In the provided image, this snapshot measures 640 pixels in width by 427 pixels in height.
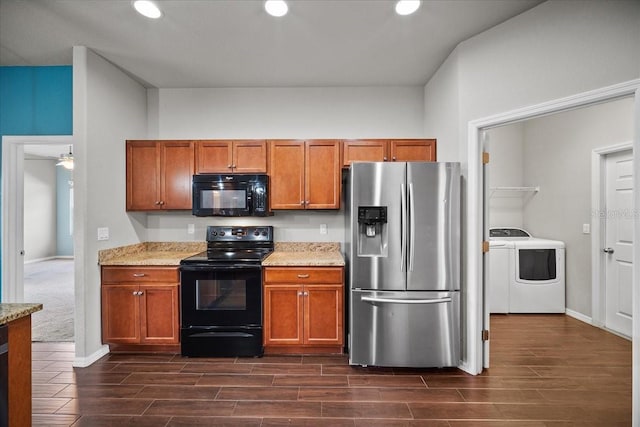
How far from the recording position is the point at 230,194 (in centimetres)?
345

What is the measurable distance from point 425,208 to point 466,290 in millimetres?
809

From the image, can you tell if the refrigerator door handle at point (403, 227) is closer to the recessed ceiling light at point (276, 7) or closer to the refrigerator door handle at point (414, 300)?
the refrigerator door handle at point (414, 300)

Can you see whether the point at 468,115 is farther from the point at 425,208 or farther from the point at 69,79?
the point at 69,79

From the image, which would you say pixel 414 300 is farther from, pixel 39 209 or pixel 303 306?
pixel 39 209

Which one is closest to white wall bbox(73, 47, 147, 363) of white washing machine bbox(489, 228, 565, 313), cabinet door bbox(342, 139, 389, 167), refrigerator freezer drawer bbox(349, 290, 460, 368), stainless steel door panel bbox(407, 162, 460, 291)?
cabinet door bbox(342, 139, 389, 167)

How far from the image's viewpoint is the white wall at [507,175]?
500 cm

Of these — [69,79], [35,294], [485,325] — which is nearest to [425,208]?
[485,325]

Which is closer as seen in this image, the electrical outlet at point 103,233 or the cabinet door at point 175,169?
the electrical outlet at point 103,233

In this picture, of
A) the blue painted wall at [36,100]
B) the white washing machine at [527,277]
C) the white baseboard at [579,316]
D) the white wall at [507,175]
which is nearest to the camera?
the blue painted wall at [36,100]

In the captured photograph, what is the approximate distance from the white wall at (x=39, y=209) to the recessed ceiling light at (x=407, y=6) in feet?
33.0

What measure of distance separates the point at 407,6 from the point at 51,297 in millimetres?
6212

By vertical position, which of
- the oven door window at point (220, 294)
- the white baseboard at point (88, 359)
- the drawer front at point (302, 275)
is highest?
the drawer front at point (302, 275)

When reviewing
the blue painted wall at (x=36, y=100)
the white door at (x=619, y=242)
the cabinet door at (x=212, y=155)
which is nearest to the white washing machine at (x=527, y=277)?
the white door at (x=619, y=242)

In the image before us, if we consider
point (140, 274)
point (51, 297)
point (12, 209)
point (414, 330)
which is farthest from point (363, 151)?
point (51, 297)
